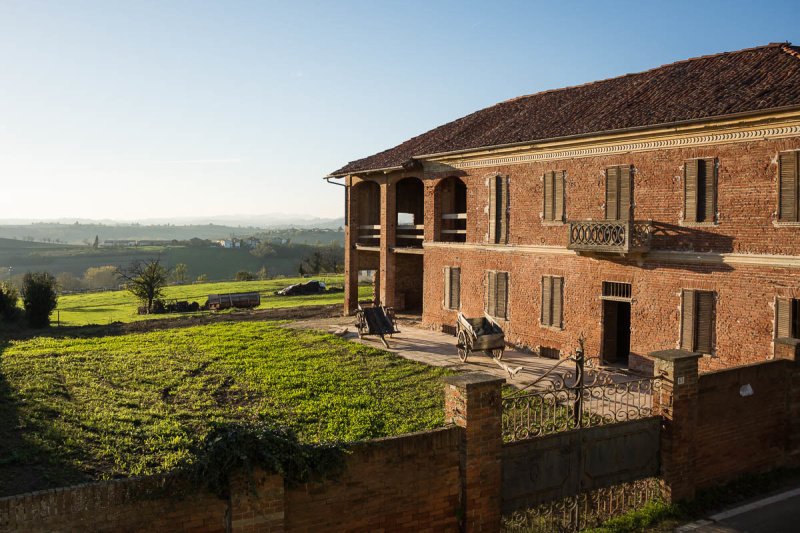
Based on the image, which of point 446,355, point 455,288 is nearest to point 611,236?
point 446,355

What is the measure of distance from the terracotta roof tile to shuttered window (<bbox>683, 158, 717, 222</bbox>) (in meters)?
1.15

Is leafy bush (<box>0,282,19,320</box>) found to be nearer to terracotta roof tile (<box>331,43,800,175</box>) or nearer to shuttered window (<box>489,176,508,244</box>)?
terracotta roof tile (<box>331,43,800,175</box>)

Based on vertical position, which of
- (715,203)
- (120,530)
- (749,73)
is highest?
(749,73)

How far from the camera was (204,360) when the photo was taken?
61.1 feet

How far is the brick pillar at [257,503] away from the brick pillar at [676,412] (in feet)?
18.6

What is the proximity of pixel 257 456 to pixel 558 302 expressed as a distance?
14.3m

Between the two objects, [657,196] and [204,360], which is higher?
[657,196]

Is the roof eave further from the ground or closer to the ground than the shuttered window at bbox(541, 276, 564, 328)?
further from the ground

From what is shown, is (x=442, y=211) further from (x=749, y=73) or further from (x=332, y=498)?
(x=332, y=498)

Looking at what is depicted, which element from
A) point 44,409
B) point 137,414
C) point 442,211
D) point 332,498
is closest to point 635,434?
point 332,498

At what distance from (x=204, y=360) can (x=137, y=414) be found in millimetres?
5738

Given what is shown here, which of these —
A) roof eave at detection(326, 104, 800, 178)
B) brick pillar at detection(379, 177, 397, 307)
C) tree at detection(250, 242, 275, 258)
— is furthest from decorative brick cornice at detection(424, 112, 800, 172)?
tree at detection(250, 242, 275, 258)

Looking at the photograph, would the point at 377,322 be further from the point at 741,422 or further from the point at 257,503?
the point at 257,503

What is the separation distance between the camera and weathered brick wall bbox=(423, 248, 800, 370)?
14047 millimetres
